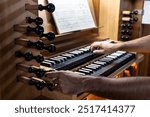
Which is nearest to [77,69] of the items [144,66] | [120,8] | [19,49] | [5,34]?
[19,49]

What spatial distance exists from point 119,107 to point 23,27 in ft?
1.94

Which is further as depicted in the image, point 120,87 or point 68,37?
point 68,37

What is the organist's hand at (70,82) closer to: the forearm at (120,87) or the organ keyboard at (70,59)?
the forearm at (120,87)

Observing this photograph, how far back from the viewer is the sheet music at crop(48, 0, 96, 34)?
6.29 ft

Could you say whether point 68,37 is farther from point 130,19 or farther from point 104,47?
point 130,19

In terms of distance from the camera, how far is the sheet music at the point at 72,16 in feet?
6.29

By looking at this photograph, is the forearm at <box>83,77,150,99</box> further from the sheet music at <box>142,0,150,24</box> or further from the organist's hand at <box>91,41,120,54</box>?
the sheet music at <box>142,0,150,24</box>

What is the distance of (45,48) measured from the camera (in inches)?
45.6

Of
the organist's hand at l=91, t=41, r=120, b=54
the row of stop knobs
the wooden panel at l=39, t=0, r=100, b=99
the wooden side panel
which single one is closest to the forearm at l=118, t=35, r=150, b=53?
the organist's hand at l=91, t=41, r=120, b=54

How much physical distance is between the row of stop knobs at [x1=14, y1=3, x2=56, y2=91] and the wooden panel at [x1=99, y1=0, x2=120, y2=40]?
139cm

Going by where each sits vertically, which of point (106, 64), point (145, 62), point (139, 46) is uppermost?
point (139, 46)

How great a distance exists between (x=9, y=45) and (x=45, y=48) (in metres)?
0.18

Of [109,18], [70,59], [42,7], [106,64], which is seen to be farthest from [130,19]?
[42,7]

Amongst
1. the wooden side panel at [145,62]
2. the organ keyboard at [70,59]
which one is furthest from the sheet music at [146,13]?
the organ keyboard at [70,59]
